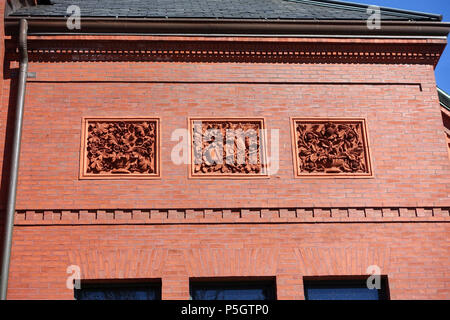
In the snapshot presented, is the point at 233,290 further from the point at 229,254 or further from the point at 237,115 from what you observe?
the point at 237,115

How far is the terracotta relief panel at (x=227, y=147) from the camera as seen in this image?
9133mm

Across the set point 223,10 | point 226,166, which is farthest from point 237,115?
point 223,10

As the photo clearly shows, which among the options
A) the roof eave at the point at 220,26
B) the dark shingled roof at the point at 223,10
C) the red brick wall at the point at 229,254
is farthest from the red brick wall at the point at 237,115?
the dark shingled roof at the point at 223,10

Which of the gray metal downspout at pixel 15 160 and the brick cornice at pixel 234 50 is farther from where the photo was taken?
the brick cornice at pixel 234 50

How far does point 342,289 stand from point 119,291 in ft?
10.0

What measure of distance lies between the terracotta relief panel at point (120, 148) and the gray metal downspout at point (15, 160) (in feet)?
2.98

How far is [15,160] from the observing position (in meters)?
8.80

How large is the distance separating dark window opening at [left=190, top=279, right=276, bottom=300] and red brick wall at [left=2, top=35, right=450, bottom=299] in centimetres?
21

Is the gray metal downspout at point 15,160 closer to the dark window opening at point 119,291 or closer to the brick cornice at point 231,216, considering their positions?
the brick cornice at point 231,216

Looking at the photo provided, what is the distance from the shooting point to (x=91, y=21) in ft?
31.7
